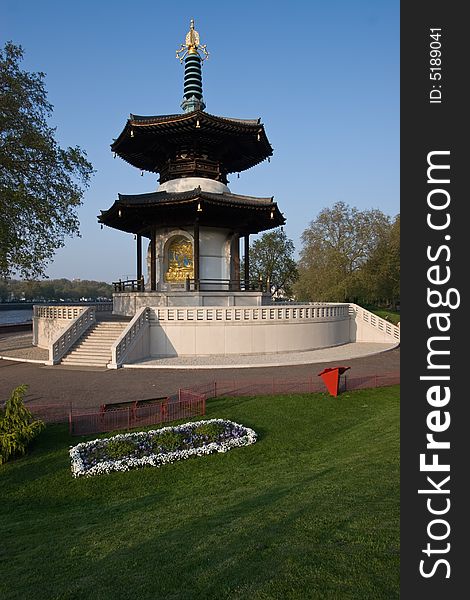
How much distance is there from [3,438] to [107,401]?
470 centimetres

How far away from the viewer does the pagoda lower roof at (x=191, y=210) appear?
87.7ft

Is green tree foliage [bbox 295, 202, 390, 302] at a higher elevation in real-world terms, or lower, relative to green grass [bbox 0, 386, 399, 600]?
higher

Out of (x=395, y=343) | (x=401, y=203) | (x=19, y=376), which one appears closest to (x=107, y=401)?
(x=19, y=376)

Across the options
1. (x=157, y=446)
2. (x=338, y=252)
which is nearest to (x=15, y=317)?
(x=338, y=252)

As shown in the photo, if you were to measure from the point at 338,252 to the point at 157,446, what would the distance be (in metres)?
46.3

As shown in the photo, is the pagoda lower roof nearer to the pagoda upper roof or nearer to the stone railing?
the pagoda upper roof

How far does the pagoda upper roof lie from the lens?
92.4 ft

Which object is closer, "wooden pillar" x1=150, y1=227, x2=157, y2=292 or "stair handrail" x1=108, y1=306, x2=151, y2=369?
"stair handrail" x1=108, y1=306, x2=151, y2=369

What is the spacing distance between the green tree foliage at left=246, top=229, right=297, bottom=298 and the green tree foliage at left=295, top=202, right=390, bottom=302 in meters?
1.95

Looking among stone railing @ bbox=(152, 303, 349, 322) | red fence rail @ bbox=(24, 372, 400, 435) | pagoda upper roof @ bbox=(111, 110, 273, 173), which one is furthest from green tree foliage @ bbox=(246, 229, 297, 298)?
red fence rail @ bbox=(24, 372, 400, 435)

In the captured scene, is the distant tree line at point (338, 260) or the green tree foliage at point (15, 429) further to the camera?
the distant tree line at point (338, 260)

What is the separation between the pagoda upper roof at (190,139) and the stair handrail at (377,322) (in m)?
15.0

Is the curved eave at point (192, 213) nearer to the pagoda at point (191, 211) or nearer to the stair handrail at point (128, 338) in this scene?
the pagoda at point (191, 211)

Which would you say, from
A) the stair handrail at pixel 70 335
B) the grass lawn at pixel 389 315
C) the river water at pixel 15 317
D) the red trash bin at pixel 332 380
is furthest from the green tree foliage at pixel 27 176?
the river water at pixel 15 317
